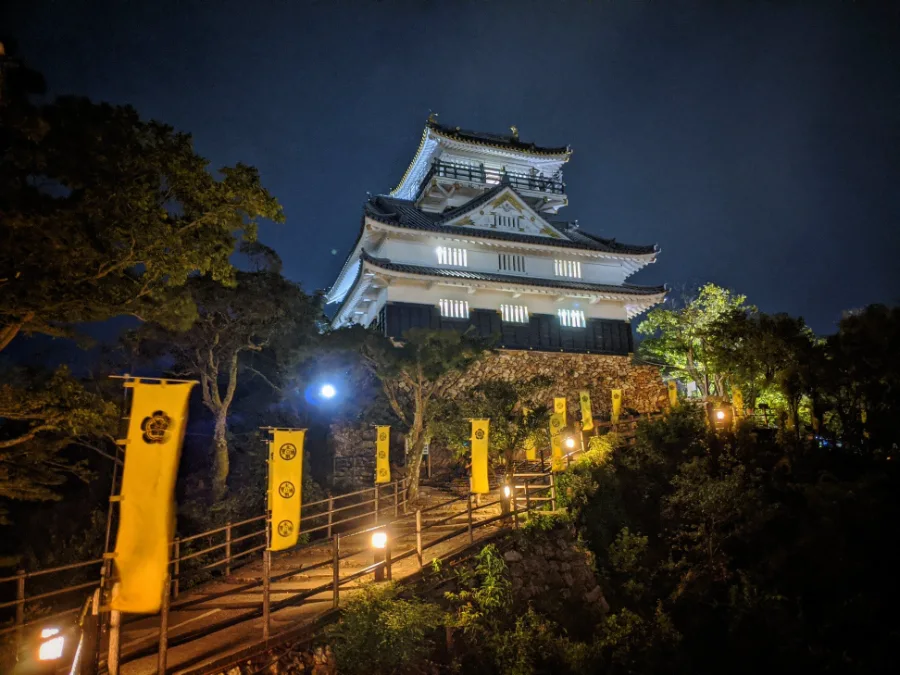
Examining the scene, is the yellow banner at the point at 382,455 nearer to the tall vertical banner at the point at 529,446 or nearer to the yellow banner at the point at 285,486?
the tall vertical banner at the point at 529,446

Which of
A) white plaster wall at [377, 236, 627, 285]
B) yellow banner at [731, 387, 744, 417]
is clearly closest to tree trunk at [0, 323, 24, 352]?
white plaster wall at [377, 236, 627, 285]

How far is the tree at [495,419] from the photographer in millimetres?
17125

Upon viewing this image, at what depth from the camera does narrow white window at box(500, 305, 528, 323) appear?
86.8ft

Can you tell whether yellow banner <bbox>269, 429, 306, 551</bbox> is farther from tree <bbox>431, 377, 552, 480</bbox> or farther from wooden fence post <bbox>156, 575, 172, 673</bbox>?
tree <bbox>431, 377, 552, 480</bbox>

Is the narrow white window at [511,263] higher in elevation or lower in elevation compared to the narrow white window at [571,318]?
higher

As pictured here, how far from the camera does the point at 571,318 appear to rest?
90.7ft

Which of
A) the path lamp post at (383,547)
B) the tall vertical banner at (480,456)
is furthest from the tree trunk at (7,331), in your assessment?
the tall vertical banner at (480,456)

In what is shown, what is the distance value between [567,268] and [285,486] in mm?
20642

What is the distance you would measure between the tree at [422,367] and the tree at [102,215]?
7681 mm

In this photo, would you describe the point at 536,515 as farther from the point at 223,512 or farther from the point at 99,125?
the point at 99,125

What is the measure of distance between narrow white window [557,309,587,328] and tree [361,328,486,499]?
10.2 meters

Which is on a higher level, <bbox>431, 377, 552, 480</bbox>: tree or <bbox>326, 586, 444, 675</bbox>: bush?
<bbox>431, 377, 552, 480</bbox>: tree

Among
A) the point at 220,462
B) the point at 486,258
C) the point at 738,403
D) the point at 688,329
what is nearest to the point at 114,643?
the point at 220,462

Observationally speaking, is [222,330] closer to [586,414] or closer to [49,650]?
[49,650]
